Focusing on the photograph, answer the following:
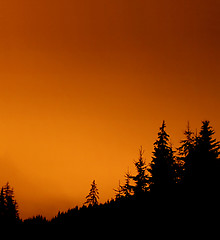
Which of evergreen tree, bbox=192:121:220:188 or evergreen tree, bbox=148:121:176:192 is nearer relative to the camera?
evergreen tree, bbox=192:121:220:188

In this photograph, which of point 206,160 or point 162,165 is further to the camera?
point 162,165

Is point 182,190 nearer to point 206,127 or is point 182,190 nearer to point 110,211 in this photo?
point 110,211

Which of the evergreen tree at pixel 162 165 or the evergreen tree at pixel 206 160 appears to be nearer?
the evergreen tree at pixel 206 160

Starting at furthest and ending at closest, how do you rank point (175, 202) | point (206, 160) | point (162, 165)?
point (162, 165) < point (206, 160) < point (175, 202)

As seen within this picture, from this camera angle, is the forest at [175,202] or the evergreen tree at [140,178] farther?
the evergreen tree at [140,178]

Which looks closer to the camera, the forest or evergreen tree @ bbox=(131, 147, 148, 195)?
the forest

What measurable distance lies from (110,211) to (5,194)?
30950 millimetres

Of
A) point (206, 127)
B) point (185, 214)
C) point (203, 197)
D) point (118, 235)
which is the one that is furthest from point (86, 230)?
point (206, 127)

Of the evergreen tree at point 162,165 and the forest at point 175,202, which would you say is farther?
the evergreen tree at point 162,165

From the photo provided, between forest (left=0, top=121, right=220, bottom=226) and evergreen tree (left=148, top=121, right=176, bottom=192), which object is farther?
evergreen tree (left=148, top=121, right=176, bottom=192)

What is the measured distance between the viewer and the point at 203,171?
22.9 m

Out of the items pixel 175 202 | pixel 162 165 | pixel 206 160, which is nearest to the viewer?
pixel 175 202

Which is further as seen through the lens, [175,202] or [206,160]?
[206,160]

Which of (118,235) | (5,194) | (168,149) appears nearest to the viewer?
(118,235)
